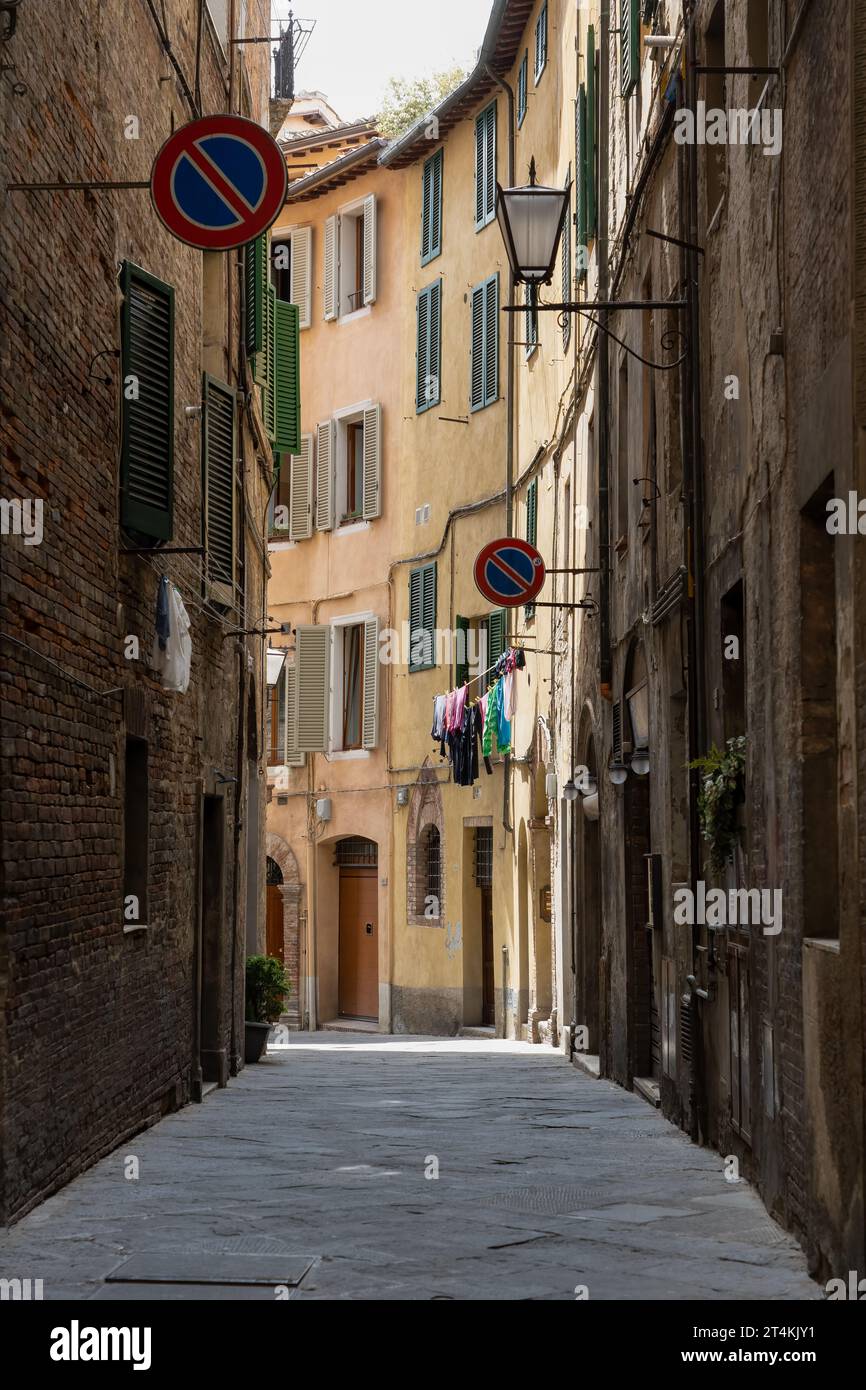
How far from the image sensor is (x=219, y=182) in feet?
26.4

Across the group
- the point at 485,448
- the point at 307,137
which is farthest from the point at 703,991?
the point at 307,137

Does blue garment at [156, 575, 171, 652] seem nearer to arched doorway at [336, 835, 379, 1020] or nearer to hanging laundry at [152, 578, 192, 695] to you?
hanging laundry at [152, 578, 192, 695]

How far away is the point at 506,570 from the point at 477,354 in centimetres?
912

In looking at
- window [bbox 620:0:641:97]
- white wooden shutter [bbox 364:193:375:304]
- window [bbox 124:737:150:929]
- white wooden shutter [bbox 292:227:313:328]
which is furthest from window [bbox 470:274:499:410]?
window [bbox 124:737:150:929]

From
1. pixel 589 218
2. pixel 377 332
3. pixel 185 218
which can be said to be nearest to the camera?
pixel 185 218

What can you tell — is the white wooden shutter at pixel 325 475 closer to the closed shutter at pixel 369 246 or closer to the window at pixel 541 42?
the closed shutter at pixel 369 246

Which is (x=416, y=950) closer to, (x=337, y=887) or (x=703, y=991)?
(x=337, y=887)

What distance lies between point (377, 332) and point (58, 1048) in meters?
22.0

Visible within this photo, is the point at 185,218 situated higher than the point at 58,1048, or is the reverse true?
the point at 185,218

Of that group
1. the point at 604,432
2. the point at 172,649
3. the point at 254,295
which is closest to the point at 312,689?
the point at 254,295

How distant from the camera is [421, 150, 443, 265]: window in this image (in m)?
27.5

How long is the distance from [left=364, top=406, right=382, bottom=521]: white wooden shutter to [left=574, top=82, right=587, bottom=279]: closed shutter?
35.4 ft

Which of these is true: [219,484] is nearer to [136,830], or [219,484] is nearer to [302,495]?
[136,830]

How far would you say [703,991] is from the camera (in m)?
10.1
